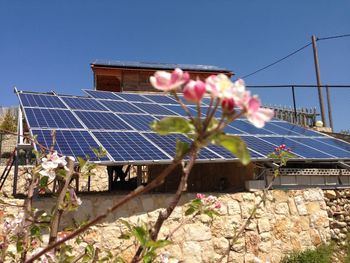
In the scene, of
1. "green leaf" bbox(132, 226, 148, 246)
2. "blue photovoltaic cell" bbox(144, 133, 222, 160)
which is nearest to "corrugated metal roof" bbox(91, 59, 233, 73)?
"blue photovoltaic cell" bbox(144, 133, 222, 160)

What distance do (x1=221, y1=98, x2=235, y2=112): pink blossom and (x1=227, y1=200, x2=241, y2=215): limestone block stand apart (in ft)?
19.5

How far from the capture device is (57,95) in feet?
33.8

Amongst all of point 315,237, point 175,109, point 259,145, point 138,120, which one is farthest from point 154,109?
point 315,237

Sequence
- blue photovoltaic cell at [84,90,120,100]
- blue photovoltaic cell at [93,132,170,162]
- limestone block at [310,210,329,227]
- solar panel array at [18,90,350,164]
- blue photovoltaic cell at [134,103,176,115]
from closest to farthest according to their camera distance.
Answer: blue photovoltaic cell at [93,132,170,162]
solar panel array at [18,90,350,164]
limestone block at [310,210,329,227]
blue photovoltaic cell at [134,103,176,115]
blue photovoltaic cell at [84,90,120,100]

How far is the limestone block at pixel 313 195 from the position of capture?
25.4 ft

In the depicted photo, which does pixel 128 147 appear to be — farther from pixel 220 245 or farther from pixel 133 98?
pixel 133 98

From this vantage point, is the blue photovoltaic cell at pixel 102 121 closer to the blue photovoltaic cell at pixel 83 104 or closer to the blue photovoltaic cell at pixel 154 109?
the blue photovoltaic cell at pixel 83 104

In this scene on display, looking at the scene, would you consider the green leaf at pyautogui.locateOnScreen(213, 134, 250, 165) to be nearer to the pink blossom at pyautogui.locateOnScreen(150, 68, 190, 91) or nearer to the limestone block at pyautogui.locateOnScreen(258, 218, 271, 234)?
the pink blossom at pyautogui.locateOnScreen(150, 68, 190, 91)

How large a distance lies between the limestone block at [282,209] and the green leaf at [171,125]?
6632 millimetres

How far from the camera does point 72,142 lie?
5.96 metres

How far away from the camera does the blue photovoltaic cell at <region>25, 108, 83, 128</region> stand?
21.8 feet

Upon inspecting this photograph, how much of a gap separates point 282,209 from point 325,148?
8.56 feet

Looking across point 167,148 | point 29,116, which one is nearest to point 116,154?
point 167,148

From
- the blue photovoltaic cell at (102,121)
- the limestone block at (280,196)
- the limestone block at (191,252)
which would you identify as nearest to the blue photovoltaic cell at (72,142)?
the blue photovoltaic cell at (102,121)
